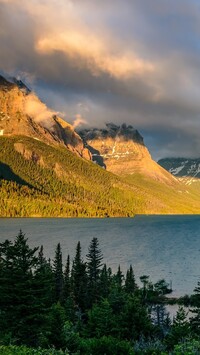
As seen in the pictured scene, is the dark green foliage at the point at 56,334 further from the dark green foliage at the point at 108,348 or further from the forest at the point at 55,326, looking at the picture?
the dark green foliage at the point at 108,348

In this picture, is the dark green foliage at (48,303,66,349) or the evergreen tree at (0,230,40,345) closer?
the dark green foliage at (48,303,66,349)

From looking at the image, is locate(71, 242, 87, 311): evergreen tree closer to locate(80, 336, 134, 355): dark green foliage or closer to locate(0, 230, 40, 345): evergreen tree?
locate(0, 230, 40, 345): evergreen tree

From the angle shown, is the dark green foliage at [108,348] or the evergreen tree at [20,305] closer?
the dark green foliage at [108,348]

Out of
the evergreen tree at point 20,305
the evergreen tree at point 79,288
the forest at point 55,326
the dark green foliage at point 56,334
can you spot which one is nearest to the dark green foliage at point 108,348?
the forest at point 55,326

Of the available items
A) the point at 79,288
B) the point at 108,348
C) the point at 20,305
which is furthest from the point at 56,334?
the point at 79,288

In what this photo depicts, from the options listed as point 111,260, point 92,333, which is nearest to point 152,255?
point 111,260

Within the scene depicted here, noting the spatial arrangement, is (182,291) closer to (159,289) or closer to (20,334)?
(159,289)

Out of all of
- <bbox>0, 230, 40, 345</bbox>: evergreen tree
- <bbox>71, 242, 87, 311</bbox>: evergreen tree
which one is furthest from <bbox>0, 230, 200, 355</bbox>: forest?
<bbox>71, 242, 87, 311</bbox>: evergreen tree

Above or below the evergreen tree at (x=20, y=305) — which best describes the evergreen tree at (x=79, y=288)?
below

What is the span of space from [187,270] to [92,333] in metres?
120

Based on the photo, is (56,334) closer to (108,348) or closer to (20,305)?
(108,348)

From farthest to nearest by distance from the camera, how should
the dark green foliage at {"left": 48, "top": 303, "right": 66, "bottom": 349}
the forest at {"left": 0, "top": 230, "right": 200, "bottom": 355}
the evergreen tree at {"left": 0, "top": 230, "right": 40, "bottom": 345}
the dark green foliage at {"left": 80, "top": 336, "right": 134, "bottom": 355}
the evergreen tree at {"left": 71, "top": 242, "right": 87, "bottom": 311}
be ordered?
the evergreen tree at {"left": 71, "top": 242, "right": 87, "bottom": 311}, the evergreen tree at {"left": 0, "top": 230, "right": 40, "bottom": 345}, the dark green foliage at {"left": 48, "top": 303, "right": 66, "bottom": 349}, the forest at {"left": 0, "top": 230, "right": 200, "bottom": 355}, the dark green foliage at {"left": 80, "top": 336, "right": 134, "bottom": 355}

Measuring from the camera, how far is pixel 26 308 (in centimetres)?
4544

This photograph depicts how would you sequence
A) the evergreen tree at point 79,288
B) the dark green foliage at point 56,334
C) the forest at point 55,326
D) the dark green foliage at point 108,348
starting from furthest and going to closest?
the evergreen tree at point 79,288 < the dark green foliage at point 56,334 < the forest at point 55,326 < the dark green foliage at point 108,348
